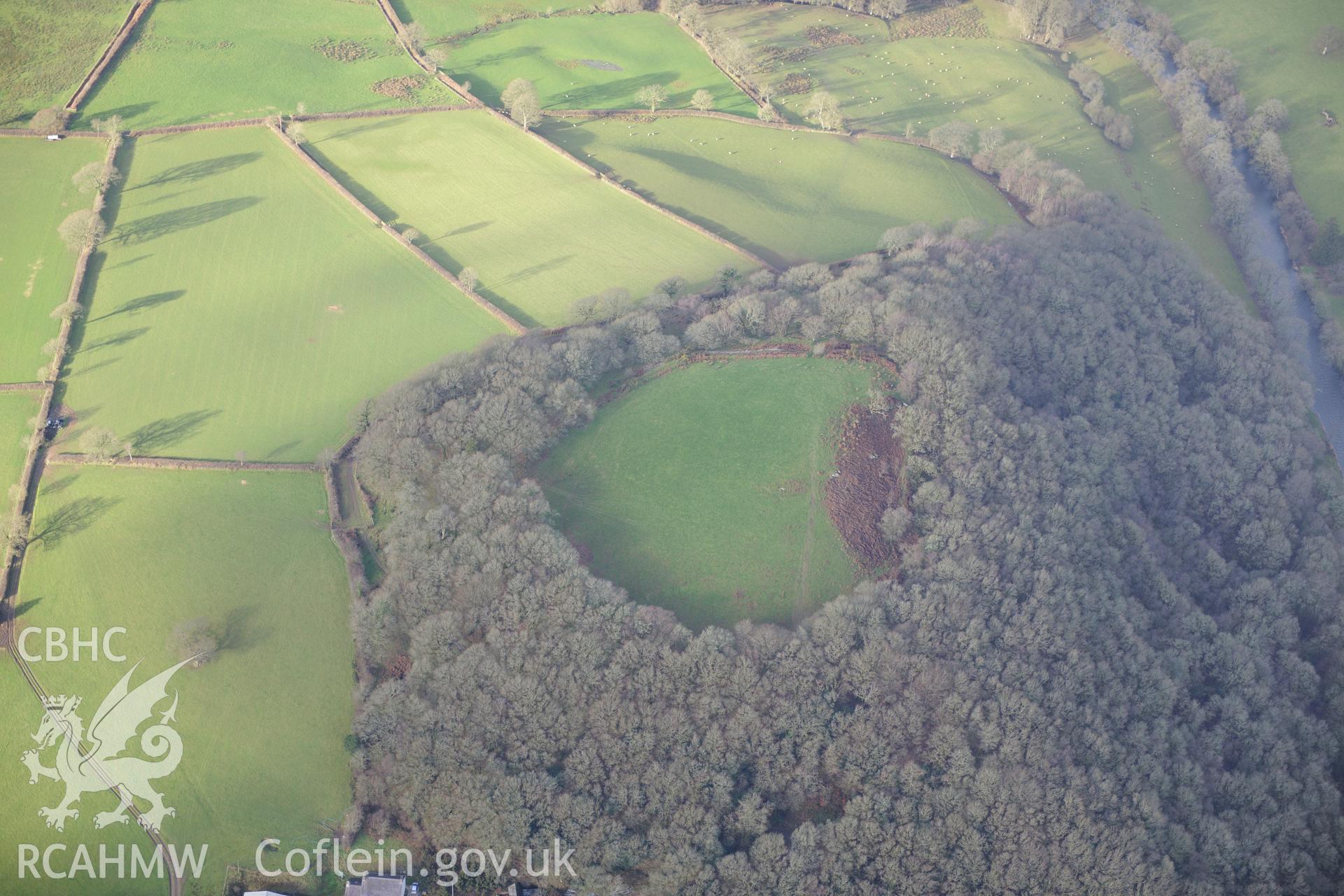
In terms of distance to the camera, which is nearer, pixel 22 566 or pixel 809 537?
pixel 22 566

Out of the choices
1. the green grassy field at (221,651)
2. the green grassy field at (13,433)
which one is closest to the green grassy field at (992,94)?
the green grassy field at (221,651)

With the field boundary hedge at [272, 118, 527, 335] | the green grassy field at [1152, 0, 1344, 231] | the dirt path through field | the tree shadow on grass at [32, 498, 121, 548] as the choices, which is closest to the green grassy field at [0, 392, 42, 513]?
the tree shadow on grass at [32, 498, 121, 548]

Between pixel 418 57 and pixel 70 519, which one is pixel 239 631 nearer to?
pixel 70 519

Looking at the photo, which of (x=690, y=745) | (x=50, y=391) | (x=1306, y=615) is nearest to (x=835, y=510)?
(x=690, y=745)

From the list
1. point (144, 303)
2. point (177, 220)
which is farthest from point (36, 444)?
point (177, 220)

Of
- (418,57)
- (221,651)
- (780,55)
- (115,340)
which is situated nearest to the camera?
(221,651)

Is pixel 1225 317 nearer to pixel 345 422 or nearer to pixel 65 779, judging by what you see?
pixel 345 422

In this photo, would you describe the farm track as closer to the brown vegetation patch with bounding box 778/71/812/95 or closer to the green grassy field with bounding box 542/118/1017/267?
the green grassy field with bounding box 542/118/1017/267

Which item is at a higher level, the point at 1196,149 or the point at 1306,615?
the point at 1196,149
